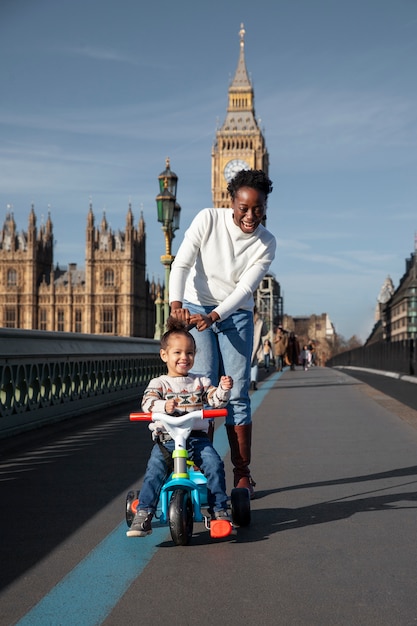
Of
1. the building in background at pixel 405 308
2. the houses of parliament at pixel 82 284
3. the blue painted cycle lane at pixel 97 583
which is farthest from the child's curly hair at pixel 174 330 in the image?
the houses of parliament at pixel 82 284

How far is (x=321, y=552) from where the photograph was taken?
11.9ft

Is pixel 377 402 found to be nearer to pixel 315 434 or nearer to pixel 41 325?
pixel 315 434

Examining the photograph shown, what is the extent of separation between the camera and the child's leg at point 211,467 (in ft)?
12.9

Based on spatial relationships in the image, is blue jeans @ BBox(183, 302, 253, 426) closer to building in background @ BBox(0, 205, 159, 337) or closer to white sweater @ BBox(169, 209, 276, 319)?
white sweater @ BBox(169, 209, 276, 319)

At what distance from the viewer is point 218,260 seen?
4887 millimetres

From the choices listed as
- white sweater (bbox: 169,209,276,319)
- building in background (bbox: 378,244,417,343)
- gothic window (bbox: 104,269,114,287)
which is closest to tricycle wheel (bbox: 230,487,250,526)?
white sweater (bbox: 169,209,276,319)

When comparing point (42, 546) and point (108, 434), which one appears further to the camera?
point (108, 434)

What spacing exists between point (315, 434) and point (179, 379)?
4.53 m

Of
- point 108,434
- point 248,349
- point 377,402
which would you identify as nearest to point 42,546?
point 248,349

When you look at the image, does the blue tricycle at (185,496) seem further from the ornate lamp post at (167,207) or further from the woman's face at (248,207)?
the ornate lamp post at (167,207)

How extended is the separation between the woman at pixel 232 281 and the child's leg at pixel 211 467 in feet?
2.15

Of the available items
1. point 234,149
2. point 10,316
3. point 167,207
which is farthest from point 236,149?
point 167,207

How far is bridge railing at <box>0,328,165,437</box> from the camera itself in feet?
25.4

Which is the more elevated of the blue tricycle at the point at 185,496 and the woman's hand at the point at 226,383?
the woman's hand at the point at 226,383
